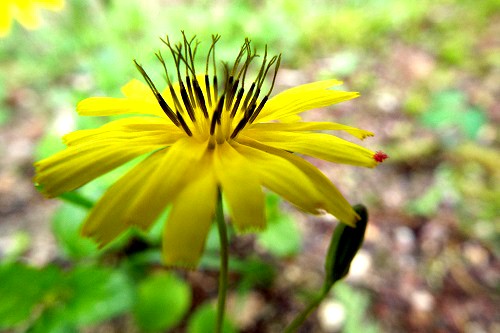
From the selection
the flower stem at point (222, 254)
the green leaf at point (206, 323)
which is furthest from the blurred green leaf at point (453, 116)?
the flower stem at point (222, 254)

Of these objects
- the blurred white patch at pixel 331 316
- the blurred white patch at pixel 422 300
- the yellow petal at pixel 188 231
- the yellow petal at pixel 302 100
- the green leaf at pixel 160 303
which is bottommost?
the blurred white patch at pixel 422 300

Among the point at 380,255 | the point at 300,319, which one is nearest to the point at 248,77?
the point at 380,255

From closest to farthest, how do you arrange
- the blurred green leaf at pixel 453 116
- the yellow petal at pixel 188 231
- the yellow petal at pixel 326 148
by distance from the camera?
the yellow petal at pixel 188 231 < the yellow petal at pixel 326 148 < the blurred green leaf at pixel 453 116

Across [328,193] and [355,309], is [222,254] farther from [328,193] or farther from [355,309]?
[355,309]

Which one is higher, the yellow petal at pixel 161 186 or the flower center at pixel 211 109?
the flower center at pixel 211 109

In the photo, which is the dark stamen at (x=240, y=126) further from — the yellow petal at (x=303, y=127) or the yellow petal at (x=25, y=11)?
the yellow petal at (x=25, y=11)

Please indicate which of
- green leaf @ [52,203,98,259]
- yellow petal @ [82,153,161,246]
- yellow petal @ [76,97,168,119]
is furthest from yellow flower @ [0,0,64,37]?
yellow petal @ [82,153,161,246]

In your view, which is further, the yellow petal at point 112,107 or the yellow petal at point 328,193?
the yellow petal at point 112,107

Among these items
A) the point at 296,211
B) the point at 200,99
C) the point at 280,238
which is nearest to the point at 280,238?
the point at 280,238
